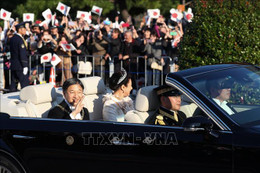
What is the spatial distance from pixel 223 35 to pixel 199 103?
182 inches

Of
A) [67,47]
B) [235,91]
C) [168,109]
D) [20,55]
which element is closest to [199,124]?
[235,91]

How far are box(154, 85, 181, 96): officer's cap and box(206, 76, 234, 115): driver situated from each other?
444mm

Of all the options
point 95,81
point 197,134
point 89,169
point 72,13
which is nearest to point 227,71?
point 197,134

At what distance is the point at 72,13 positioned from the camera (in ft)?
97.2

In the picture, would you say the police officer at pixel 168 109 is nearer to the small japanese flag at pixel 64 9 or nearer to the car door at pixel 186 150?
the car door at pixel 186 150

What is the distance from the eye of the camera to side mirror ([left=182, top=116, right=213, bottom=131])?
453cm

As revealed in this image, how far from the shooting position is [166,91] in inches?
218

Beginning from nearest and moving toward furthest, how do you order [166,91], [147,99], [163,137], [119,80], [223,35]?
[163,137] → [166,91] → [147,99] → [119,80] → [223,35]

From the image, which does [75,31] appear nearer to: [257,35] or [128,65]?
[128,65]

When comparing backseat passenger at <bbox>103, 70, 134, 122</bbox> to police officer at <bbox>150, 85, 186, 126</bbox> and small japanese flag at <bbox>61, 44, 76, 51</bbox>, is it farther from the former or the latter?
small japanese flag at <bbox>61, 44, 76, 51</bbox>

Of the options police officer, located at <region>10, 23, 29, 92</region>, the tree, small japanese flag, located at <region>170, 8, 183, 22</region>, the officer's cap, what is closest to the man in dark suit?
the officer's cap

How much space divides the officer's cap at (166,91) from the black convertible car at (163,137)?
0.10m

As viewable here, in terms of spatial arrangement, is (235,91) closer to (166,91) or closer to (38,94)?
(166,91)

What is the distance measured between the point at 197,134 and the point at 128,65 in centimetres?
962
